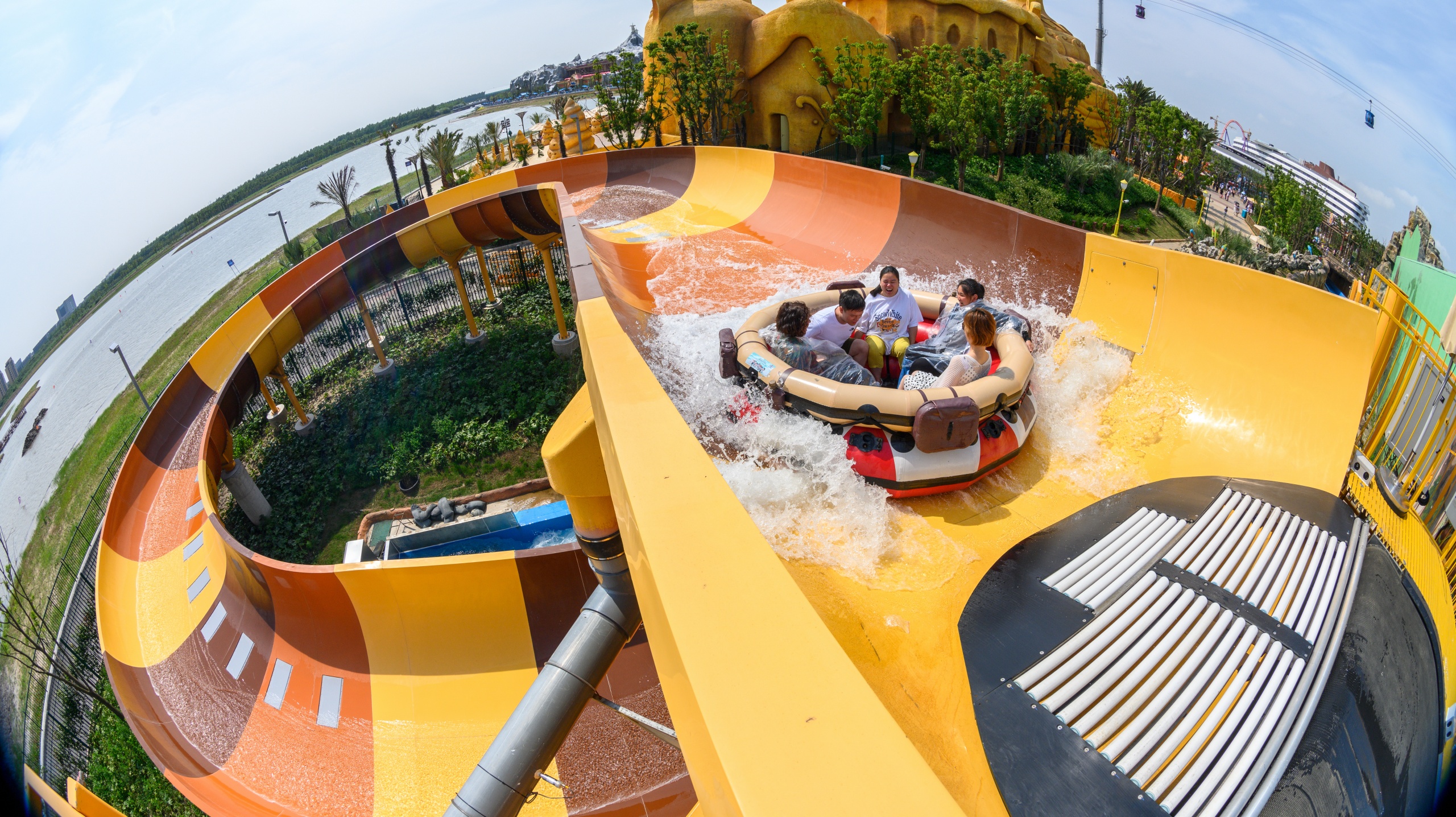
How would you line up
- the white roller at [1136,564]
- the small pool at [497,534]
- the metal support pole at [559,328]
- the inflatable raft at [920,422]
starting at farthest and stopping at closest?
the metal support pole at [559,328]
the small pool at [497,534]
the inflatable raft at [920,422]
the white roller at [1136,564]

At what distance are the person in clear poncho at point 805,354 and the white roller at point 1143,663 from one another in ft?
5.55

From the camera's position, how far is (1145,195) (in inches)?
888

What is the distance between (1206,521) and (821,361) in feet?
6.17

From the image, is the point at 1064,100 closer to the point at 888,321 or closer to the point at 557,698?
the point at 888,321

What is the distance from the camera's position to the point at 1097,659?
2070 mm

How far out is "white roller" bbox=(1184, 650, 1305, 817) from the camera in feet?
5.26

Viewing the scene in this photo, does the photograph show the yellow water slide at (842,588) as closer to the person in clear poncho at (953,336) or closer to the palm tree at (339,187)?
the person in clear poncho at (953,336)

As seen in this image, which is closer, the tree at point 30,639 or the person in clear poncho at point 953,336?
the person in clear poncho at point 953,336

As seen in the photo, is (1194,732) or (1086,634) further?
(1086,634)

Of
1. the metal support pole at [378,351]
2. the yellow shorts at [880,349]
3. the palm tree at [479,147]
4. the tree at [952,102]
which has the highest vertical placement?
the tree at [952,102]

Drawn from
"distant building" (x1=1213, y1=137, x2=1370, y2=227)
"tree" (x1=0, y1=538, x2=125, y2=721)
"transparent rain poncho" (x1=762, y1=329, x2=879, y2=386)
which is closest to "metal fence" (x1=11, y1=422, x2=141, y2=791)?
"tree" (x1=0, y1=538, x2=125, y2=721)

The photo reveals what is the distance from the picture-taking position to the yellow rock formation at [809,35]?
61.9ft

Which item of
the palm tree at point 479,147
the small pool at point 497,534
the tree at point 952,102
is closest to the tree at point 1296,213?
the tree at point 952,102

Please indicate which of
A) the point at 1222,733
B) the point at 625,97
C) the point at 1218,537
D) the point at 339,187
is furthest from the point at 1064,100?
the point at 1222,733
